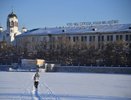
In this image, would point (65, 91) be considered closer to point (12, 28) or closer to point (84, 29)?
point (84, 29)

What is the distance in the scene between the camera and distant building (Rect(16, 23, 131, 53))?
1807 inches

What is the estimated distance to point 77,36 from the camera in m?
50.3

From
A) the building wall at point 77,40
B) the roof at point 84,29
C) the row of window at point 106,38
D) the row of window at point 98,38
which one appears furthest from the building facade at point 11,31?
the row of window at point 106,38

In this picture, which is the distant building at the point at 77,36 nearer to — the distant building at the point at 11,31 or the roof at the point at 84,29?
the roof at the point at 84,29

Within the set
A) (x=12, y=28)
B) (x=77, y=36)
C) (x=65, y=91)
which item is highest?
(x=12, y=28)

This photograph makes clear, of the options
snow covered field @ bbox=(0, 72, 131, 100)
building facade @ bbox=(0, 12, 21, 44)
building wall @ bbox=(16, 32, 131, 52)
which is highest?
building facade @ bbox=(0, 12, 21, 44)

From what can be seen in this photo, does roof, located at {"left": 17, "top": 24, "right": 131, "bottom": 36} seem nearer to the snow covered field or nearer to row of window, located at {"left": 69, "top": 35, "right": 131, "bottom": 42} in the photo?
row of window, located at {"left": 69, "top": 35, "right": 131, "bottom": 42}

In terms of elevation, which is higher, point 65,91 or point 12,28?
point 12,28

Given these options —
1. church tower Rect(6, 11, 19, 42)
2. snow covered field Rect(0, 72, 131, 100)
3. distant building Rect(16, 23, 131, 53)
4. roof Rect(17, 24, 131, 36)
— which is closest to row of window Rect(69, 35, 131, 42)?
distant building Rect(16, 23, 131, 53)

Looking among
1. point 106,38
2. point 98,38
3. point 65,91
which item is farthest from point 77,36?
point 65,91

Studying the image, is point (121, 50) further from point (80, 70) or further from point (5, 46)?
Answer: point (5, 46)

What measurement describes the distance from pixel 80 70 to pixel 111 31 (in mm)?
14372

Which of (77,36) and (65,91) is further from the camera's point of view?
(77,36)

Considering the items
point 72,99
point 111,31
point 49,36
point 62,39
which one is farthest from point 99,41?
point 72,99
